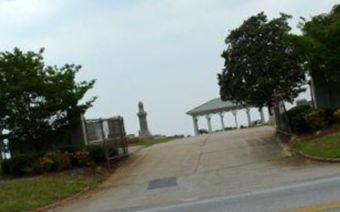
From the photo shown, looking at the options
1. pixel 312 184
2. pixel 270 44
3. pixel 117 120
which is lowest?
pixel 312 184

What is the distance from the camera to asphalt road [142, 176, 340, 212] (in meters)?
12.7

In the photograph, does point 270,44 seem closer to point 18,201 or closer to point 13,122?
point 13,122

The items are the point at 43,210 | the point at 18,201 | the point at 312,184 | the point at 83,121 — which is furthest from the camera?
the point at 83,121

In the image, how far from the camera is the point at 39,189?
74.6 feet

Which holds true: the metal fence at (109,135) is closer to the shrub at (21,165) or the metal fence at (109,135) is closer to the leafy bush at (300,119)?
the shrub at (21,165)

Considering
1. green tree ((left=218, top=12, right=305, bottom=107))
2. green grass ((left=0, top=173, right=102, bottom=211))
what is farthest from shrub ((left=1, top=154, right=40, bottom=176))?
green tree ((left=218, top=12, right=305, bottom=107))

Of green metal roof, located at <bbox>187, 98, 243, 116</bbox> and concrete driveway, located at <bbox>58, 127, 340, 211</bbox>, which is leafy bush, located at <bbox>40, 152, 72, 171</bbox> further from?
green metal roof, located at <bbox>187, 98, 243, 116</bbox>

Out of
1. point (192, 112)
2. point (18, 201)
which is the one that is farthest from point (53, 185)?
point (192, 112)

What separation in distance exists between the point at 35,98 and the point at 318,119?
34.4 ft

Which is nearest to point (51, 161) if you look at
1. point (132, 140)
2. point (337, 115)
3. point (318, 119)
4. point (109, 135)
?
point (109, 135)

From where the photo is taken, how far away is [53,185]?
76.3 feet

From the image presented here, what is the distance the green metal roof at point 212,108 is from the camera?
56519mm

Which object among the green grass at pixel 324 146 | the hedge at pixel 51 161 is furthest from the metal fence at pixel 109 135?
the green grass at pixel 324 146

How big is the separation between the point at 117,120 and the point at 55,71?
3.15 metres
